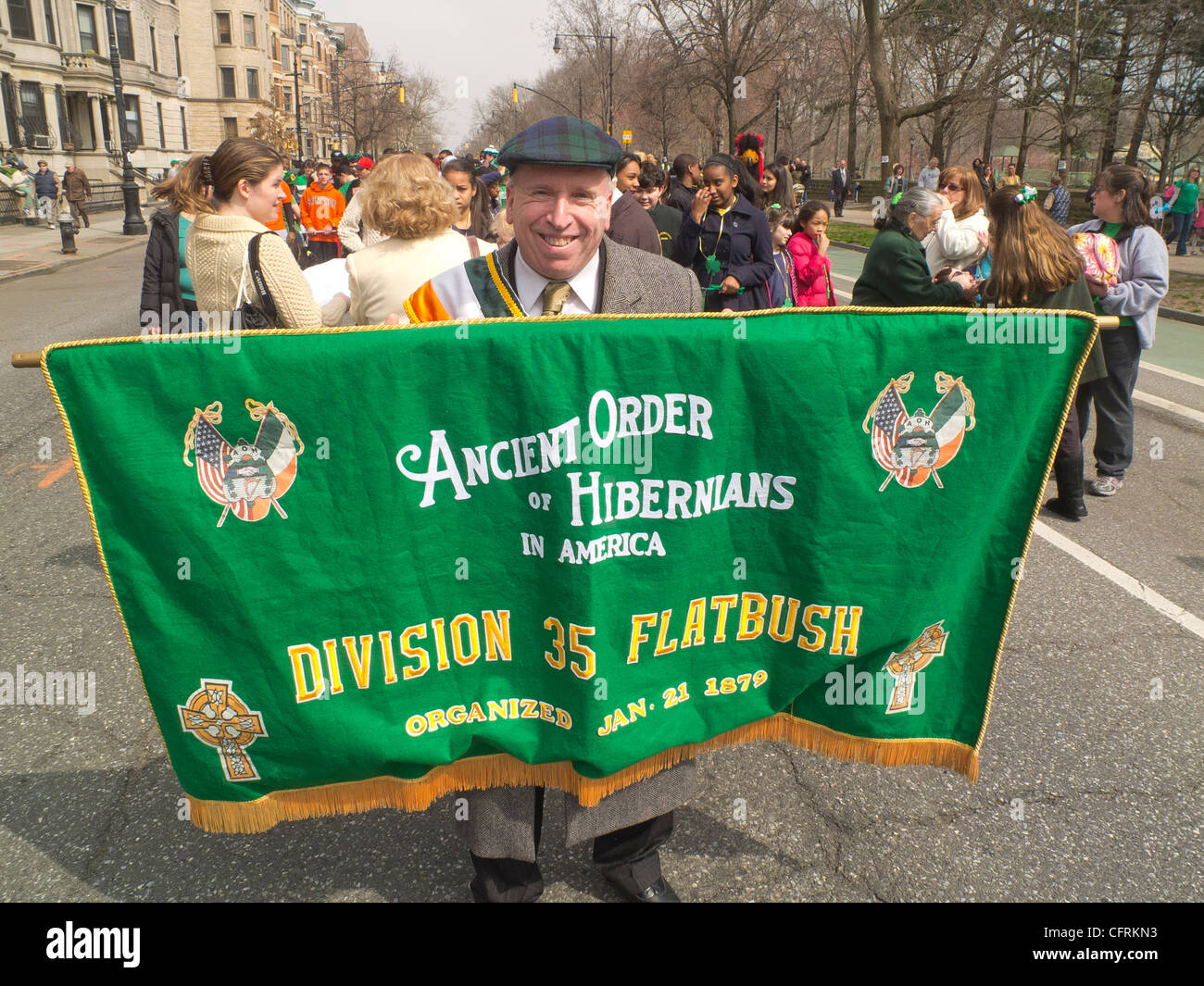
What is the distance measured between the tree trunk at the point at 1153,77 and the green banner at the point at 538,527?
24978 millimetres

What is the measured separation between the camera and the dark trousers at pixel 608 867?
8.65 ft

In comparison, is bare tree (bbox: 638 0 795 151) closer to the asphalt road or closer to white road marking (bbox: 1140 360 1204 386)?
white road marking (bbox: 1140 360 1204 386)

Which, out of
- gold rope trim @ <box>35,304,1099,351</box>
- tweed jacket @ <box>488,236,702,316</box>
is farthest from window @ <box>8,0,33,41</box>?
gold rope trim @ <box>35,304,1099,351</box>

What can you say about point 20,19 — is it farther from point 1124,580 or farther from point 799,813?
point 799,813

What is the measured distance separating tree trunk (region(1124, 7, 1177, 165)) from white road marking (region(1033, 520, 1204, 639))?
2147 cm

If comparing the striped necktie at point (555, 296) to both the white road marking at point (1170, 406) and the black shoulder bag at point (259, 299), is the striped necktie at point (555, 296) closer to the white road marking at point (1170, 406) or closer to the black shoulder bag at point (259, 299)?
the black shoulder bag at point (259, 299)

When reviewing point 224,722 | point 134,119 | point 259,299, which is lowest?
point 224,722

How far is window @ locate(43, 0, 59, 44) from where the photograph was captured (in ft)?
151

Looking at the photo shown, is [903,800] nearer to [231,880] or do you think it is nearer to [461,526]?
[461,526]

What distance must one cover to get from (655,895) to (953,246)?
6.00 m

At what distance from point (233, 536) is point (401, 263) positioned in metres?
2.16

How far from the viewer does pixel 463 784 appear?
2439 millimetres

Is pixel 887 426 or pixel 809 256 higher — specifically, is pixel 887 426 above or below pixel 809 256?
below

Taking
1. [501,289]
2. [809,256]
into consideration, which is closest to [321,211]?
[809,256]
